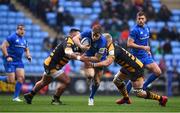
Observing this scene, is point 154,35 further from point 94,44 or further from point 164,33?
point 94,44

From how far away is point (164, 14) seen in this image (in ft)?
110

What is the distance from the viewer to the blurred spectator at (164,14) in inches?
1311

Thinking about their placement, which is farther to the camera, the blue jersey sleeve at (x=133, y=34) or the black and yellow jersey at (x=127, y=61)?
the blue jersey sleeve at (x=133, y=34)

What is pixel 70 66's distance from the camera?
101ft

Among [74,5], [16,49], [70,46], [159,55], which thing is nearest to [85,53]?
[70,46]

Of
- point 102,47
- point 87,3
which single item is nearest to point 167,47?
point 87,3

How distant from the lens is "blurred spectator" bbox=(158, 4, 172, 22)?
1311 inches

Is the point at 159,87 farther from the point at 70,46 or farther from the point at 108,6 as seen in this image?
the point at 70,46

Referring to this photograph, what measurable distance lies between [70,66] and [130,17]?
4.76m

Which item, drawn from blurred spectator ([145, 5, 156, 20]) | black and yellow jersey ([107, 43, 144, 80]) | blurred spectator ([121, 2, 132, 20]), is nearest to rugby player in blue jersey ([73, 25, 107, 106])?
black and yellow jersey ([107, 43, 144, 80])

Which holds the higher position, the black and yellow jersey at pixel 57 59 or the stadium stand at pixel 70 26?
the stadium stand at pixel 70 26

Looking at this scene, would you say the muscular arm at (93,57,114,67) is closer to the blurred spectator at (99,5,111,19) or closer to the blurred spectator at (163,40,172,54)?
the blurred spectator at (163,40,172,54)

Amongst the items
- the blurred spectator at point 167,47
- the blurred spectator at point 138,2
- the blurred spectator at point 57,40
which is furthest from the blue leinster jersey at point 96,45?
the blurred spectator at point 138,2

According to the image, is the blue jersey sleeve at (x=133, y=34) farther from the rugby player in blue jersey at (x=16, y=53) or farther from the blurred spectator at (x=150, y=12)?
the blurred spectator at (x=150, y=12)
